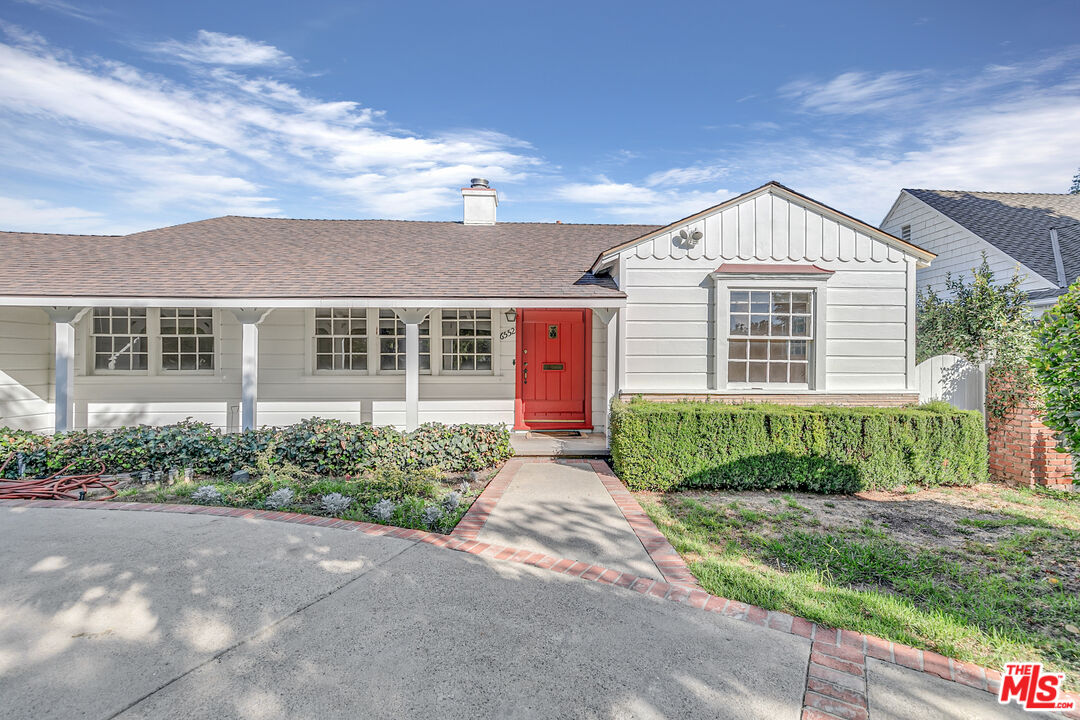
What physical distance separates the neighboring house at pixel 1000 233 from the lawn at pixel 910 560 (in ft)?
22.0

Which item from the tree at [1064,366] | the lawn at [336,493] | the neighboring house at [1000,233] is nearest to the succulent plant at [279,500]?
the lawn at [336,493]

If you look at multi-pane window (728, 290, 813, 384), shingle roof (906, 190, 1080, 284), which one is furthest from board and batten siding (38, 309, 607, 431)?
shingle roof (906, 190, 1080, 284)

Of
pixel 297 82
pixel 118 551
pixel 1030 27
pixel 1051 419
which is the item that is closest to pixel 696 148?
pixel 1030 27

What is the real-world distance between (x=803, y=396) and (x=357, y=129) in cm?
1088

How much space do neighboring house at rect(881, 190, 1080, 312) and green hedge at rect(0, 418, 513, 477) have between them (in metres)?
12.1

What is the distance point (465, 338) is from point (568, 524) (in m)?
5.04

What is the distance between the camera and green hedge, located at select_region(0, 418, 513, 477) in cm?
632

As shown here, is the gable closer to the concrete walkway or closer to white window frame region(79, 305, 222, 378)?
the concrete walkway

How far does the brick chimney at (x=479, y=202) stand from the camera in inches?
435

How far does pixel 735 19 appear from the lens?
8.76 metres

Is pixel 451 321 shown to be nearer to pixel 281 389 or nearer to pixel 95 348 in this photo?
pixel 281 389

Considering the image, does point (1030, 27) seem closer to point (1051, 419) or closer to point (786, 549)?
point (1051, 419)

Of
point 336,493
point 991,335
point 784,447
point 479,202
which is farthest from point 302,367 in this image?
point 991,335

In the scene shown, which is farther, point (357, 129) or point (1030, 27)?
point (357, 129)
